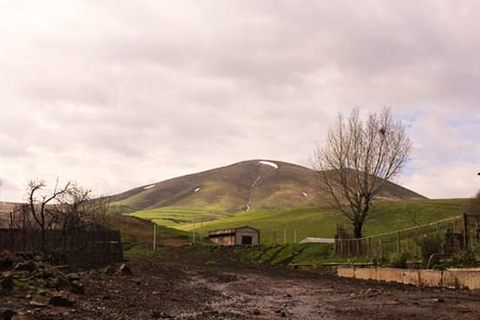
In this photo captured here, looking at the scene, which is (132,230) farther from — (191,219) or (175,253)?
(191,219)

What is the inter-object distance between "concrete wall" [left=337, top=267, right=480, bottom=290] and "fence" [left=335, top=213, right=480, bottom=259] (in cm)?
188

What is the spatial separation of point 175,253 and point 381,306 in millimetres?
50470

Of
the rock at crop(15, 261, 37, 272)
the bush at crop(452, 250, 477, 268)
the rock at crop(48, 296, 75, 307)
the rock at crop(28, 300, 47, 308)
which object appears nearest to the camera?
the rock at crop(28, 300, 47, 308)

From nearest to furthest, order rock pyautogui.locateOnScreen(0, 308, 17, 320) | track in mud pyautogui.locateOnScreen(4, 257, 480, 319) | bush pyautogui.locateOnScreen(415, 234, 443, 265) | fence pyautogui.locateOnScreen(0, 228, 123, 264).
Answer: rock pyautogui.locateOnScreen(0, 308, 17, 320) → track in mud pyautogui.locateOnScreen(4, 257, 480, 319) → bush pyautogui.locateOnScreen(415, 234, 443, 265) → fence pyautogui.locateOnScreen(0, 228, 123, 264)

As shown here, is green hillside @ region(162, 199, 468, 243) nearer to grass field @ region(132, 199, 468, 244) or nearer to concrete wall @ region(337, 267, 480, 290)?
grass field @ region(132, 199, 468, 244)

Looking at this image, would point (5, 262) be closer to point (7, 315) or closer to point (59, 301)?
point (59, 301)

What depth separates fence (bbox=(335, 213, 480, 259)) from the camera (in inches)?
1021

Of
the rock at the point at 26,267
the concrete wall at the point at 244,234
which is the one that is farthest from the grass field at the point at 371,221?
the rock at the point at 26,267

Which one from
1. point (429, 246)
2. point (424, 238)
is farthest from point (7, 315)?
point (424, 238)

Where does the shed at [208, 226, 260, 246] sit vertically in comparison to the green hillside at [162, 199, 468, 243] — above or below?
below

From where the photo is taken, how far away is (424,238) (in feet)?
89.9

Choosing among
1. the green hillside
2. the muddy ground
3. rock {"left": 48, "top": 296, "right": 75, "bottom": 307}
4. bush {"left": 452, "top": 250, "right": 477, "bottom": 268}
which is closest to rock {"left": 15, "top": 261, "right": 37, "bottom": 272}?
the muddy ground

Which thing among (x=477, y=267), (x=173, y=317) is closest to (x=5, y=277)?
(x=173, y=317)

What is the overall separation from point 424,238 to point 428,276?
440 centimetres
